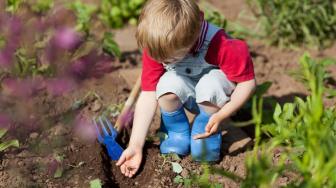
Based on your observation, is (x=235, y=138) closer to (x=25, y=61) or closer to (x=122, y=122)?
(x=122, y=122)

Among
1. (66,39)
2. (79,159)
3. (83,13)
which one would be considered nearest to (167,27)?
(79,159)

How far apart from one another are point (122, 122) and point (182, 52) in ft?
1.82

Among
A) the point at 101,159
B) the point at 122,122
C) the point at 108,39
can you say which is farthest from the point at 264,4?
the point at 101,159

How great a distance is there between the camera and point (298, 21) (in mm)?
3178

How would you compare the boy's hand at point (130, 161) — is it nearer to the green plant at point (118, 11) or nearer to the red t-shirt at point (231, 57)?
the red t-shirt at point (231, 57)

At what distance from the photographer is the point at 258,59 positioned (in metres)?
3.13

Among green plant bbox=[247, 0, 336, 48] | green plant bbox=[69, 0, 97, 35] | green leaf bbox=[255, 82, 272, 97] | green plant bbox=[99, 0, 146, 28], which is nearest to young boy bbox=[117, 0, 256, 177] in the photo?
green leaf bbox=[255, 82, 272, 97]

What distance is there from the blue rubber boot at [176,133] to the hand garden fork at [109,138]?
0.17 metres

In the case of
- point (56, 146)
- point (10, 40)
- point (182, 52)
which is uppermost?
point (182, 52)

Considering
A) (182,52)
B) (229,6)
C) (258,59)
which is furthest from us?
(229,6)

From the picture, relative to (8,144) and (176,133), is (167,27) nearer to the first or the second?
(176,133)

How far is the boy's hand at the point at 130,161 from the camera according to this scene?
2273 mm

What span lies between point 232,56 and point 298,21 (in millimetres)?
1124

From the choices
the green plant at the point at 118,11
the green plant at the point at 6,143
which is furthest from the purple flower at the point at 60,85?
the green plant at the point at 118,11
